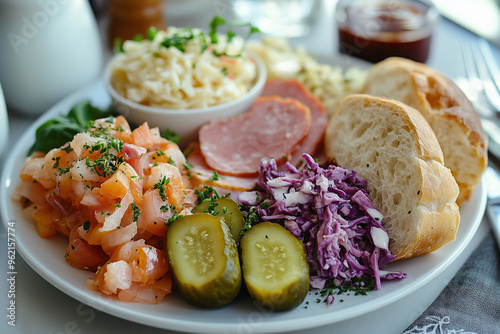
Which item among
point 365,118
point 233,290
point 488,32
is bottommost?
point 488,32

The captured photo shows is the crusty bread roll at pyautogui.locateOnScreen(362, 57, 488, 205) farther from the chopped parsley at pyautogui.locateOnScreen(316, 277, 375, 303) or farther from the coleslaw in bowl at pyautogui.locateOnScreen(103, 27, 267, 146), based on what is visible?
the coleslaw in bowl at pyautogui.locateOnScreen(103, 27, 267, 146)

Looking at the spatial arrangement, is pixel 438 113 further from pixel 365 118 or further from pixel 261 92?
pixel 261 92

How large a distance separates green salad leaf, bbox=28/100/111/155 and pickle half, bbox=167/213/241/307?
838 millimetres

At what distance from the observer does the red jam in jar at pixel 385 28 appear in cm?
347

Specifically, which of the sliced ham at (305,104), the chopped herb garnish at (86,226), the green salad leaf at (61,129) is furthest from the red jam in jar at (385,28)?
the chopped herb garnish at (86,226)

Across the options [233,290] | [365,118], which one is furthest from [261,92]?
[233,290]

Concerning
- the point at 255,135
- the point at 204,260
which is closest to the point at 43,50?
the point at 255,135

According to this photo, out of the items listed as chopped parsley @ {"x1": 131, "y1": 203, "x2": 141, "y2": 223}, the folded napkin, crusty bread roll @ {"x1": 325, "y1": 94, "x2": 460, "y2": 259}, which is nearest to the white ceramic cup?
chopped parsley @ {"x1": 131, "y1": 203, "x2": 141, "y2": 223}

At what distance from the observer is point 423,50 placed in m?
3.57

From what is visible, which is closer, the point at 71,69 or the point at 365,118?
the point at 365,118

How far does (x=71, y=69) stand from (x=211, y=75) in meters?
1.11

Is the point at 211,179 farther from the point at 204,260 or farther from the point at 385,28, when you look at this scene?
the point at 385,28

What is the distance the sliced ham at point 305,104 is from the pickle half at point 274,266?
67cm

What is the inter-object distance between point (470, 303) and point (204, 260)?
45.6 inches
